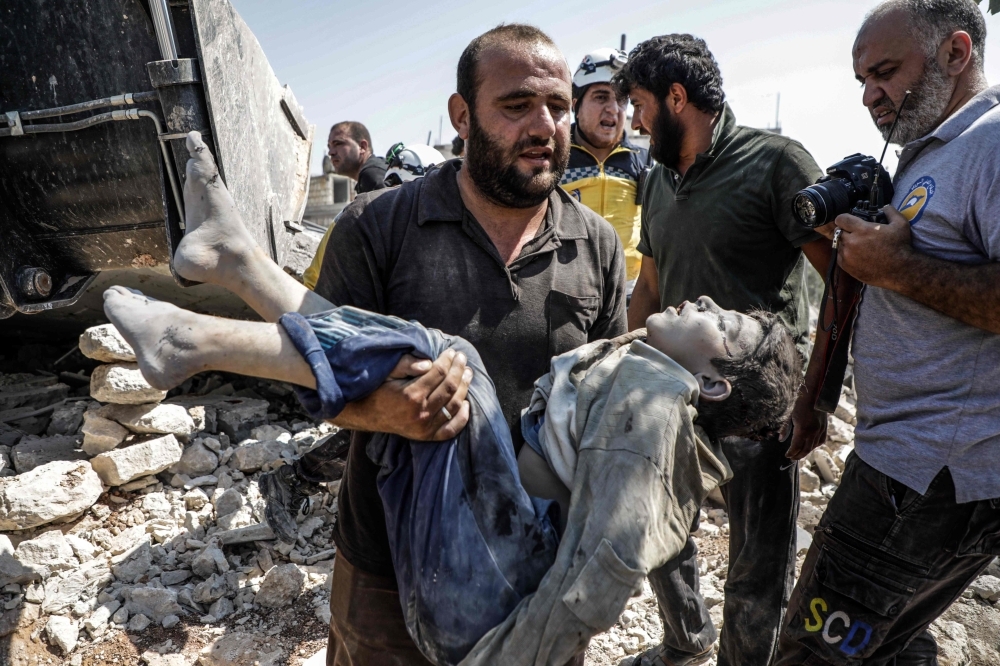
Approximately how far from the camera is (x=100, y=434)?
13.9 feet

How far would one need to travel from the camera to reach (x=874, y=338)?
2232mm

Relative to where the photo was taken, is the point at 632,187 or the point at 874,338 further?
the point at 632,187

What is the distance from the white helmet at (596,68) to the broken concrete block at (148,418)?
140 inches

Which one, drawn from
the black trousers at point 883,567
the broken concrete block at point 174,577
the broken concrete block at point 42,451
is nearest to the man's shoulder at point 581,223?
the black trousers at point 883,567

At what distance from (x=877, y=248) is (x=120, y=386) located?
4247 millimetres

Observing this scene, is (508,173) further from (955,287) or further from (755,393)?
(955,287)

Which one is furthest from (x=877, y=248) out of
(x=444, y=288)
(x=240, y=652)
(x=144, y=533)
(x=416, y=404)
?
(x=144, y=533)

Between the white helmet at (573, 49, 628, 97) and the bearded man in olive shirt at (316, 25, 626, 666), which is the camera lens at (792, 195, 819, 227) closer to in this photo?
the bearded man in olive shirt at (316, 25, 626, 666)

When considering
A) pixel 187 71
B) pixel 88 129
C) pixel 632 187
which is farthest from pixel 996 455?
pixel 88 129

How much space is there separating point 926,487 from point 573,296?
1.22 m

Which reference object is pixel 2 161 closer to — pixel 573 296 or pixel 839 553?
pixel 573 296

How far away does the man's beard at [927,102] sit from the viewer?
2244 mm

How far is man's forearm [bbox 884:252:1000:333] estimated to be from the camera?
189 centimetres

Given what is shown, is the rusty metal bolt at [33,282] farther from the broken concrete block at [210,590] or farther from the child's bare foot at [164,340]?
the child's bare foot at [164,340]
